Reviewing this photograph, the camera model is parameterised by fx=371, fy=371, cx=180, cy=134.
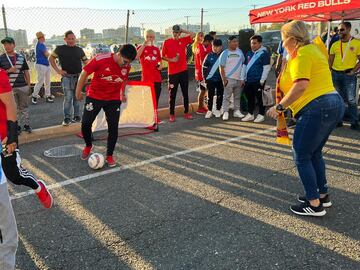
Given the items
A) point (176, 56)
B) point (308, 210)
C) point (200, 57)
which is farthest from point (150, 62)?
point (308, 210)

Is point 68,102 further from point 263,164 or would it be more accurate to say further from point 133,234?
point 133,234

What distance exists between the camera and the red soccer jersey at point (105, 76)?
5.16 meters

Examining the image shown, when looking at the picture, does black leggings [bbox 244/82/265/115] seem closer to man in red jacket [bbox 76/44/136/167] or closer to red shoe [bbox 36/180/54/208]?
man in red jacket [bbox 76/44/136/167]

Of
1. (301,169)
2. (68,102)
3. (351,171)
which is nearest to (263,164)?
(351,171)

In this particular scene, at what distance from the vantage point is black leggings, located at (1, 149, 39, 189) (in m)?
3.59

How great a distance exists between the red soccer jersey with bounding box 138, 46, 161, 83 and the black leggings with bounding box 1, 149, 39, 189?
14.3 ft

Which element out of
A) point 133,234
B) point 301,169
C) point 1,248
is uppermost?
point 301,169

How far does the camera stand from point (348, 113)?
304 inches

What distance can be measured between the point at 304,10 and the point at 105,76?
178 inches

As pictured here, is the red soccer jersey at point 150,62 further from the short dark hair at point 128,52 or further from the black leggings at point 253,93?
the short dark hair at point 128,52

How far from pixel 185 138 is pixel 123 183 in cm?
238

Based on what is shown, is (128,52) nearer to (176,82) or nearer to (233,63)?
(176,82)

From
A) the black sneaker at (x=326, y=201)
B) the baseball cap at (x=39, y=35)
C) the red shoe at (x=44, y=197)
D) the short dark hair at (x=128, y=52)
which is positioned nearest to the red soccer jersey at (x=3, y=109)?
the red shoe at (x=44, y=197)

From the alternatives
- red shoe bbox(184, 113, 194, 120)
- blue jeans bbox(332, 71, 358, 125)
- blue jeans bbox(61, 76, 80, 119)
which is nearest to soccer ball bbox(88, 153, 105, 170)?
blue jeans bbox(61, 76, 80, 119)
